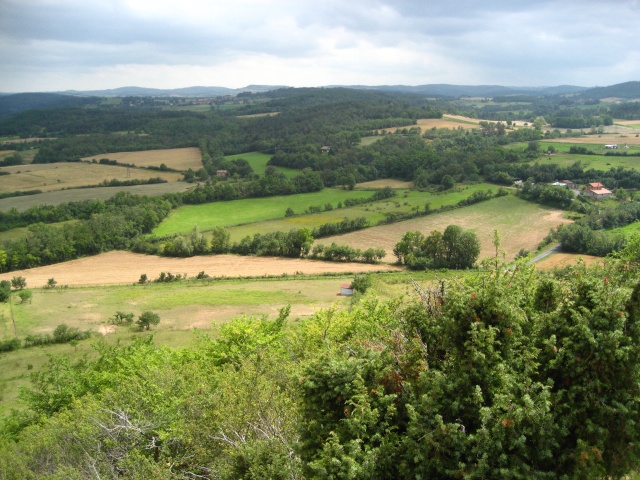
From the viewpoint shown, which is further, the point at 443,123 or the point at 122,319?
the point at 443,123

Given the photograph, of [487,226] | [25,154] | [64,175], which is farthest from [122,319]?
[25,154]

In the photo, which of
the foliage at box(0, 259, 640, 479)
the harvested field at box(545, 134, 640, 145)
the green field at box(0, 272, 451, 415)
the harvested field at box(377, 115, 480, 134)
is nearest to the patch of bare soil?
the green field at box(0, 272, 451, 415)

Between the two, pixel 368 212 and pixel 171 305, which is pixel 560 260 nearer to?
pixel 368 212

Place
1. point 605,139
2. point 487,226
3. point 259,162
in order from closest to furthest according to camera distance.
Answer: point 487,226
point 605,139
point 259,162

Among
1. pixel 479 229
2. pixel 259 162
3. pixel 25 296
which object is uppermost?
pixel 259 162

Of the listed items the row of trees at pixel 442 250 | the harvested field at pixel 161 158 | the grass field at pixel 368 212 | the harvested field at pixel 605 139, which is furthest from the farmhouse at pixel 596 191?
the harvested field at pixel 161 158

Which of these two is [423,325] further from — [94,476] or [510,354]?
[94,476]
